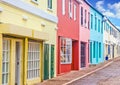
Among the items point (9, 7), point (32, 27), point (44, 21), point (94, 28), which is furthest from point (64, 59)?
point (94, 28)

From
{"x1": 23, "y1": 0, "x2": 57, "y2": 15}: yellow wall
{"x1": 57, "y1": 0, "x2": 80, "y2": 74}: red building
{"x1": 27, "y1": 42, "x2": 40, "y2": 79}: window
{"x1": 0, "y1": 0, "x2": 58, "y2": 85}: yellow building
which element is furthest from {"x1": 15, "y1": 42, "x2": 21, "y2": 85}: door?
{"x1": 57, "y1": 0, "x2": 80, "y2": 74}: red building

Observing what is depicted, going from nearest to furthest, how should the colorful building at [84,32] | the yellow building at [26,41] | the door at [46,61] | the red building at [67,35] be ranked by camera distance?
the yellow building at [26,41]
the door at [46,61]
the red building at [67,35]
the colorful building at [84,32]

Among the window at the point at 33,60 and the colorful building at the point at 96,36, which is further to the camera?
the colorful building at the point at 96,36

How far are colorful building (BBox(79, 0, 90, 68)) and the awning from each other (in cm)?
1307

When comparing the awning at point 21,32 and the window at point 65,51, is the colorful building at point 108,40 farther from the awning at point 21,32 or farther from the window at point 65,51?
the awning at point 21,32

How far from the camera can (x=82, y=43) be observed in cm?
3347

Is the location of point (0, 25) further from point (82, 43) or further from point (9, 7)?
point (82, 43)

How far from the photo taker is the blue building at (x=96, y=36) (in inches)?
1535

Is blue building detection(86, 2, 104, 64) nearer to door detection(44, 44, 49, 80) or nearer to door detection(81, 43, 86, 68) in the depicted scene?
door detection(81, 43, 86, 68)

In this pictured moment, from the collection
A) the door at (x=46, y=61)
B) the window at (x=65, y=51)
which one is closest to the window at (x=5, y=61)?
the door at (x=46, y=61)

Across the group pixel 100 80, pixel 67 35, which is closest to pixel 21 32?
pixel 100 80

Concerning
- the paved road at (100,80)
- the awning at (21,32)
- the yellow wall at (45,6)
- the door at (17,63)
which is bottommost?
the paved road at (100,80)

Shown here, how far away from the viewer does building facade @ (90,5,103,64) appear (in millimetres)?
39031

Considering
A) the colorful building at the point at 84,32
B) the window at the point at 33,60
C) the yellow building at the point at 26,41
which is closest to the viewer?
the yellow building at the point at 26,41
